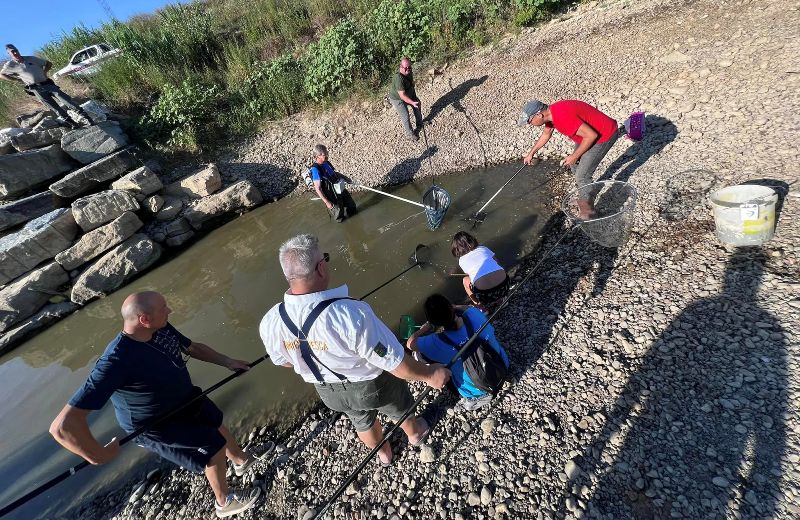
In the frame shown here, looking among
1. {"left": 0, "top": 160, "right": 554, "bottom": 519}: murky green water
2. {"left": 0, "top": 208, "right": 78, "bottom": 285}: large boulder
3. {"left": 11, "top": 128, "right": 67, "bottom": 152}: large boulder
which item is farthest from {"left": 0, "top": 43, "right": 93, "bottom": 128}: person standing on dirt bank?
{"left": 0, "top": 160, "right": 554, "bottom": 519}: murky green water

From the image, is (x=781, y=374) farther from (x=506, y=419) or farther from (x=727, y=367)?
(x=506, y=419)

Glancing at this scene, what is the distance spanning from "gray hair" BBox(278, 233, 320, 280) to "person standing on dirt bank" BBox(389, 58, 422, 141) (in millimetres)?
8003

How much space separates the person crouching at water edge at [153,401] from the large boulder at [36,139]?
11270mm

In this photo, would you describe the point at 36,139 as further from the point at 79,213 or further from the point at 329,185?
the point at 329,185

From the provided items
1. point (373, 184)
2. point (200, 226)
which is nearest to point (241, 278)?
point (200, 226)

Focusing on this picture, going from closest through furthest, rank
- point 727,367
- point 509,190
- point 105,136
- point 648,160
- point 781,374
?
point 781,374 < point 727,367 < point 648,160 < point 509,190 < point 105,136

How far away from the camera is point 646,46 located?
8.44 meters

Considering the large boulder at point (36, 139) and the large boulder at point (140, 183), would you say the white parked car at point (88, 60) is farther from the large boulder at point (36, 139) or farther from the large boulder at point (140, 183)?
the large boulder at point (140, 183)

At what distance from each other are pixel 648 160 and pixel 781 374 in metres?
4.41

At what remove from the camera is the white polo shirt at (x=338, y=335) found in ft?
7.72

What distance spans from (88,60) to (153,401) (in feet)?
55.6

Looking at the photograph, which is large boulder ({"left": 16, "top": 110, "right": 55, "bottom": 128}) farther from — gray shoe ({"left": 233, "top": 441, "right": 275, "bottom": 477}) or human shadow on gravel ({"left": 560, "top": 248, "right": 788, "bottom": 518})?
human shadow on gravel ({"left": 560, "top": 248, "right": 788, "bottom": 518})

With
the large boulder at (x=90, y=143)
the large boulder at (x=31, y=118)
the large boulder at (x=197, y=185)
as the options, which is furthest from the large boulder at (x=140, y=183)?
the large boulder at (x=31, y=118)

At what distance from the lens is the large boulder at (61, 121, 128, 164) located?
34.3 ft
